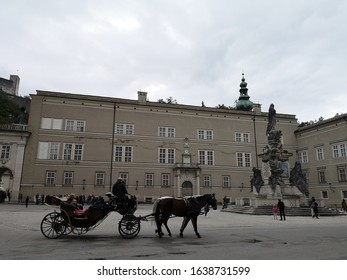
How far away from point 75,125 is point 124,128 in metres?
6.48

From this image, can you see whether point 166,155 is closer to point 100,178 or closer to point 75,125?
point 100,178

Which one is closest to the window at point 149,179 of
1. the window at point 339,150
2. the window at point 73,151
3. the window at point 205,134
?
the window at point 73,151

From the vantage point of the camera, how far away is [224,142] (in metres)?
43.3

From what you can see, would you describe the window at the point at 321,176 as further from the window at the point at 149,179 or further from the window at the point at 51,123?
the window at the point at 51,123

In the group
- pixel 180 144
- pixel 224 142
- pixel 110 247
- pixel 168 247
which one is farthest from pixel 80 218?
pixel 224 142

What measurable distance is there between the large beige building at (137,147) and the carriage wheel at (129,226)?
2888 centimetres

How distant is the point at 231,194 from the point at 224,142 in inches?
306

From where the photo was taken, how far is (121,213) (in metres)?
9.05

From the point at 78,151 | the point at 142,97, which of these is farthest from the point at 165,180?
the point at 142,97

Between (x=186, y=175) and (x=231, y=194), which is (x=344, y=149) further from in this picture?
(x=186, y=175)

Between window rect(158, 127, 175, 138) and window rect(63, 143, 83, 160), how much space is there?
11046mm

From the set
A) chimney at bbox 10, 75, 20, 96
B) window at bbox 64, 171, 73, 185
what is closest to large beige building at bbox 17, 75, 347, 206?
window at bbox 64, 171, 73, 185

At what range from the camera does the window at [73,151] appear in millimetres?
36906

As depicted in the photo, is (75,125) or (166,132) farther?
(166,132)
